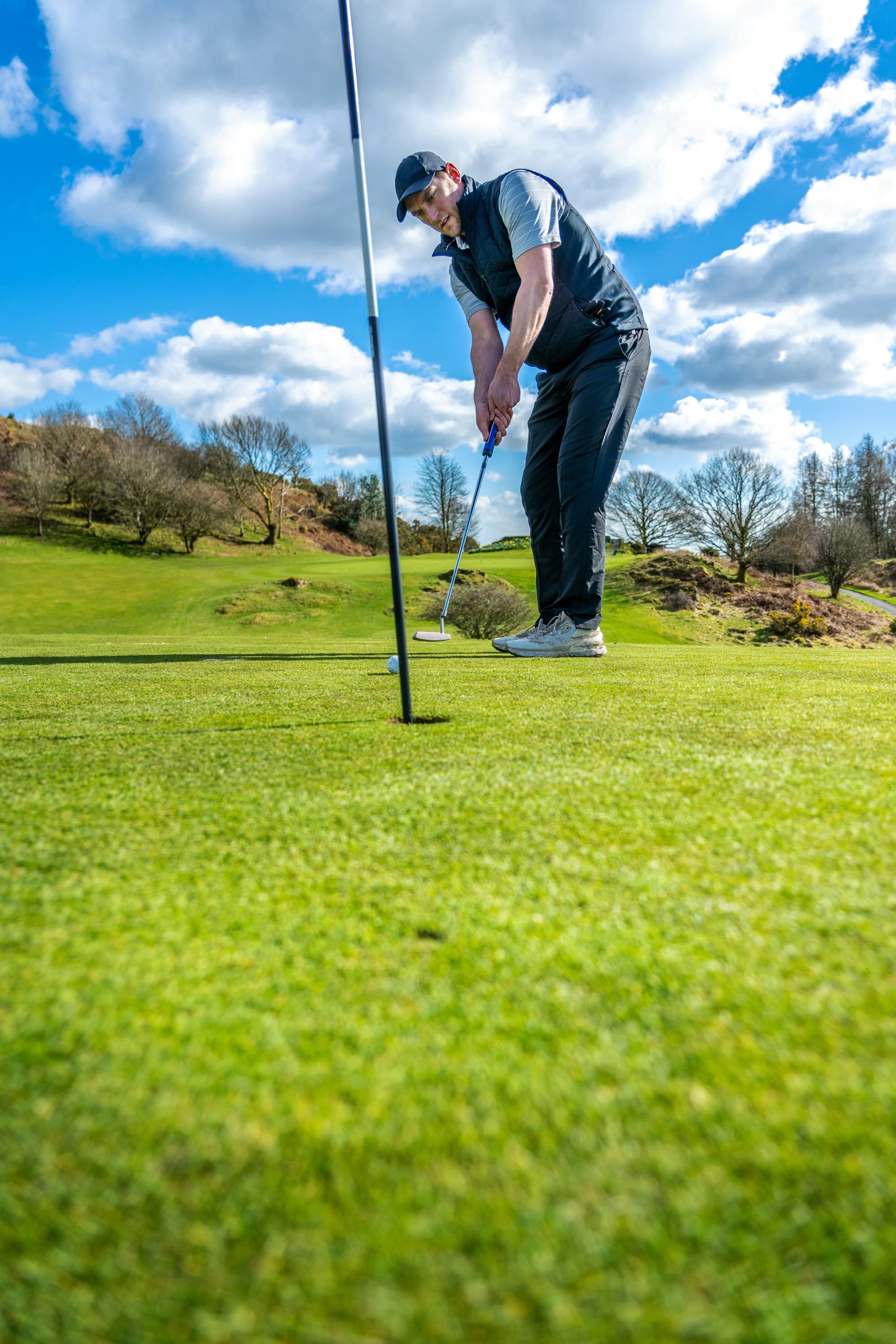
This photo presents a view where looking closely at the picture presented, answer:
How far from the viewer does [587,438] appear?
3863mm

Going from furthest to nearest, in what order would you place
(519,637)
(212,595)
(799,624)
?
(799,624) → (212,595) → (519,637)

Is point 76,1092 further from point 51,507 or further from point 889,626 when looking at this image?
point 51,507

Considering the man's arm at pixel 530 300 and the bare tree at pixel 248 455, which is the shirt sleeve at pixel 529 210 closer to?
the man's arm at pixel 530 300

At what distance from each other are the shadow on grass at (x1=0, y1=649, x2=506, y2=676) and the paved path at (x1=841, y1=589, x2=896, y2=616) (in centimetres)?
3198

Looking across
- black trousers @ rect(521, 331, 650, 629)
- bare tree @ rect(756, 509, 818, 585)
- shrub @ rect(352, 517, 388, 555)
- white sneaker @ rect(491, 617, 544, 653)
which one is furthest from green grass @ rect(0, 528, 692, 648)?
shrub @ rect(352, 517, 388, 555)

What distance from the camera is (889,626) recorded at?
80.8 ft

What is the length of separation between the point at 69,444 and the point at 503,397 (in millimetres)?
46809

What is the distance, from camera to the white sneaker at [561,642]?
14.2ft

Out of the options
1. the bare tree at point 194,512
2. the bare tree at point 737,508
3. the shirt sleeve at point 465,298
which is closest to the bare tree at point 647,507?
the bare tree at point 737,508

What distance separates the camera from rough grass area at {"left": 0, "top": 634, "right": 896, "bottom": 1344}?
0.45m

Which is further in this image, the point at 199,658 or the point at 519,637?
the point at 199,658

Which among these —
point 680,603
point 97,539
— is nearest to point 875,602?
point 680,603

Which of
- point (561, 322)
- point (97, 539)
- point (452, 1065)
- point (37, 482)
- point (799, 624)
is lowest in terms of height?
point (799, 624)

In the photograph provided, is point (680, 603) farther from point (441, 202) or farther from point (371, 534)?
point (371, 534)
